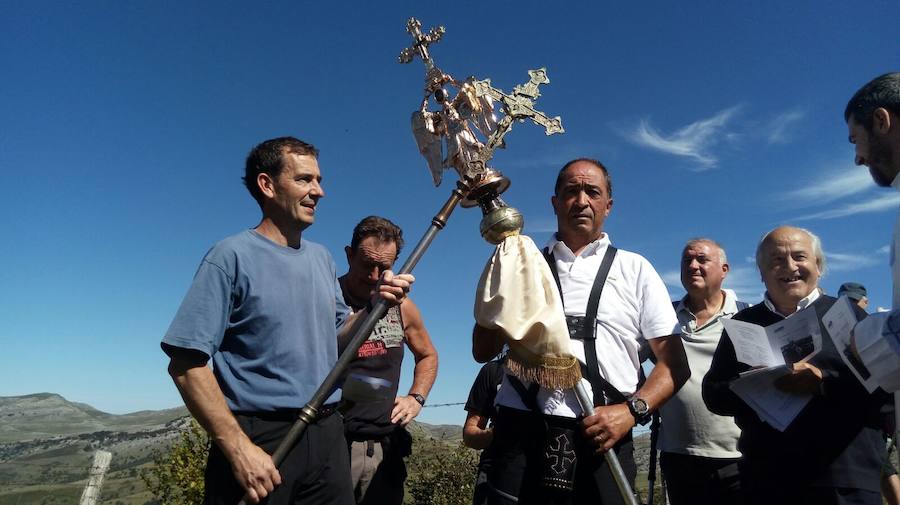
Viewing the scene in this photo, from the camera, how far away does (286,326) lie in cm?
278

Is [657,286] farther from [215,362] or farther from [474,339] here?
[215,362]

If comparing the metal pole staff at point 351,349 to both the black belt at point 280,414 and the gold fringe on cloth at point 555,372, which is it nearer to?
the black belt at point 280,414

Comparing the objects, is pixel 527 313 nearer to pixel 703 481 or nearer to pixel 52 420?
pixel 703 481

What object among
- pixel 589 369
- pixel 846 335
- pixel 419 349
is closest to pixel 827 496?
pixel 846 335

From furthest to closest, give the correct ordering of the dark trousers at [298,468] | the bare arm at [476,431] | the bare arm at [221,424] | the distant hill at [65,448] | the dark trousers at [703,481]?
the distant hill at [65,448] < the bare arm at [476,431] < the dark trousers at [703,481] < the dark trousers at [298,468] < the bare arm at [221,424]

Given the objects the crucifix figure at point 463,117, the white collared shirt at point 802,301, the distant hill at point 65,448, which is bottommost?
the distant hill at point 65,448

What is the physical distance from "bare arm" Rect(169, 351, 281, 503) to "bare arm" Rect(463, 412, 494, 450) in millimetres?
3251

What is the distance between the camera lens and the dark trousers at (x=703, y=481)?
4.01m

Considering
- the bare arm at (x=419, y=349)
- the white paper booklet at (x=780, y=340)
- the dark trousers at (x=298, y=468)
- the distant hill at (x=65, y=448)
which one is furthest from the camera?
the distant hill at (x=65, y=448)

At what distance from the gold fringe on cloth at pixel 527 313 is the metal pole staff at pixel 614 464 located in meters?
0.07

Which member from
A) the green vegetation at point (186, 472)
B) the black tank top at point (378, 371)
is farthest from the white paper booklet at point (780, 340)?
the green vegetation at point (186, 472)

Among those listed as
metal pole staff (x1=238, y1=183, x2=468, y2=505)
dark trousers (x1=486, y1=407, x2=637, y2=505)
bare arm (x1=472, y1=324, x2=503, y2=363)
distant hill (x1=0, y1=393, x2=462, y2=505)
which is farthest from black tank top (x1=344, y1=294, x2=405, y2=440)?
distant hill (x1=0, y1=393, x2=462, y2=505)

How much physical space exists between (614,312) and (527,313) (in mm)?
589

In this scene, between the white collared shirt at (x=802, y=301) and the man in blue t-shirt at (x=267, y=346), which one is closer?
the man in blue t-shirt at (x=267, y=346)
